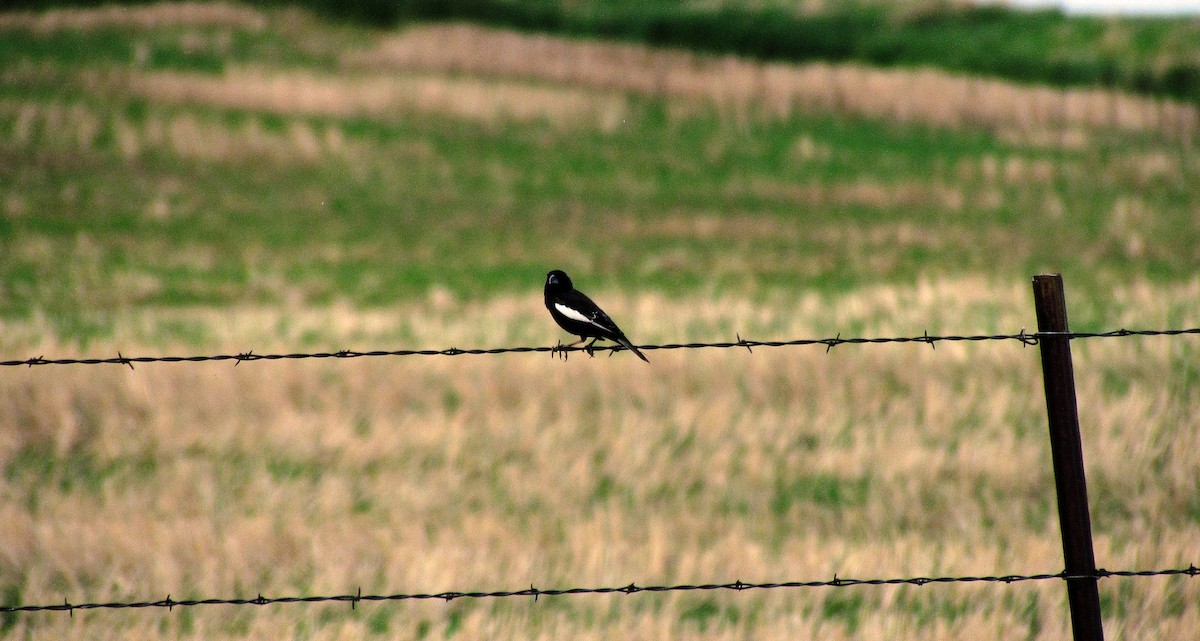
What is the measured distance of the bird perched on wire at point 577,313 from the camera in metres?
5.29

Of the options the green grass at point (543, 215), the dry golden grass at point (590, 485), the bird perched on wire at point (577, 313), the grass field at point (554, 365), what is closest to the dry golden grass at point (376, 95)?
the grass field at point (554, 365)

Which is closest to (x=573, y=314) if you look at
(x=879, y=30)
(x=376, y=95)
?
(x=376, y=95)

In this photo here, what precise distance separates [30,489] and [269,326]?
795 centimetres

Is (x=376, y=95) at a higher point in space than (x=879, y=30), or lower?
lower

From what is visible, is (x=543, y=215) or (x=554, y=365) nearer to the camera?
(x=554, y=365)

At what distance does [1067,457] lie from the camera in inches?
159

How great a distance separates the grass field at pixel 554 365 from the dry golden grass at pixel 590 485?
0.14 ft

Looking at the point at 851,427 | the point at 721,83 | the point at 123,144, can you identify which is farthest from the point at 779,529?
the point at 721,83

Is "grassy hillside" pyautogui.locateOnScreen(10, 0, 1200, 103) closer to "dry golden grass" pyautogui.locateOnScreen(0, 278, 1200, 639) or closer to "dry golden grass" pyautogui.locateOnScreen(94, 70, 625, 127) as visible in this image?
"dry golden grass" pyautogui.locateOnScreen(94, 70, 625, 127)

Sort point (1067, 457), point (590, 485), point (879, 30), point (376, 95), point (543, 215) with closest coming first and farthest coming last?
point (1067, 457) < point (590, 485) < point (543, 215) < point (376, 95) < point (879, 30)

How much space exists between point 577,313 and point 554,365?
7.96 m

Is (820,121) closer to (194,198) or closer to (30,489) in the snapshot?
(194,198)

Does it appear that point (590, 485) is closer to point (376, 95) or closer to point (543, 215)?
point (543, 215)

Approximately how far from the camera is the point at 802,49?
171ft
